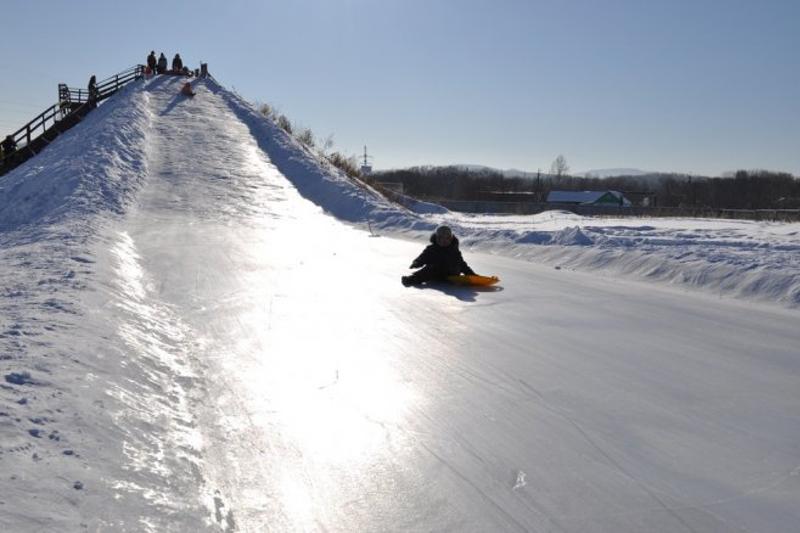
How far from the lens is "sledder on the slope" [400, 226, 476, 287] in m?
9.70

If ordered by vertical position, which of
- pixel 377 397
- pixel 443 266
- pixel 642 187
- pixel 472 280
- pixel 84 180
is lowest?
pixel 377 397

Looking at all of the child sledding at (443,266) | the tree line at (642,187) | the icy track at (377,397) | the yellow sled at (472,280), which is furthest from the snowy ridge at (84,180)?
the tree line at (642,187)

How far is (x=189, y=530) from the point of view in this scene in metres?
2.94

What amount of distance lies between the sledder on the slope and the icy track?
1.37ft

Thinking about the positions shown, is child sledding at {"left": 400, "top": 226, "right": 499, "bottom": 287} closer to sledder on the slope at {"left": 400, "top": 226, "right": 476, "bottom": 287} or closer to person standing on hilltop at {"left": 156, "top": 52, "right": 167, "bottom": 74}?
sledder on the slope at {"left": 400, "top": 226, "right": 476, "bottom": 287}

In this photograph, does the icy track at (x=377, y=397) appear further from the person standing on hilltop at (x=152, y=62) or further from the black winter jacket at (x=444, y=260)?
the person standing on hilltop at (x=152, y=62)

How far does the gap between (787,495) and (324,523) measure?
248cm

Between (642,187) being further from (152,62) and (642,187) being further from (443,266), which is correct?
(443,266)

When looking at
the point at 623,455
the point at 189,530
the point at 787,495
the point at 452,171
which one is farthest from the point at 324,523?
the point at 452,171

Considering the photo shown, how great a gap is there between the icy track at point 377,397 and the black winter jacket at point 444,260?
20.5 inches

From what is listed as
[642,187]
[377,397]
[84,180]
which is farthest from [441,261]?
[642,187]

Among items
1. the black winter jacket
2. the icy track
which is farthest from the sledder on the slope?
the icy track

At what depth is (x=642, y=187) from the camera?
122938mm

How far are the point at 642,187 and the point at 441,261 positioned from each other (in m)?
123
